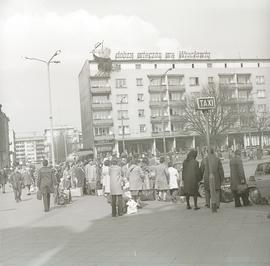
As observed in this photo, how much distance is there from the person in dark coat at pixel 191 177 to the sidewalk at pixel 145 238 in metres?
0.49

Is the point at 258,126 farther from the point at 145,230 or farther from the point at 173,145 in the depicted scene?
the point at 145,230

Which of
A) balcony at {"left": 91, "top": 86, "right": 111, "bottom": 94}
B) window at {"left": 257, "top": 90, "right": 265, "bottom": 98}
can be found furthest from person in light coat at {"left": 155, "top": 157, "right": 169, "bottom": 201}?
balcony at {"left": 91, "top": 86, "right": 111, "bottom": 94}

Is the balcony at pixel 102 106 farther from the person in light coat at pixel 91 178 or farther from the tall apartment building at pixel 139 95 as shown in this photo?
the person in light coat at pixel 91 178

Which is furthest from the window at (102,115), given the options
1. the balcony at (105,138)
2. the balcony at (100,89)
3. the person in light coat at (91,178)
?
the person in light coat at (91,178)

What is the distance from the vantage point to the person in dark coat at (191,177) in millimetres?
13188

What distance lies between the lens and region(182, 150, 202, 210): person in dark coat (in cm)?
1319

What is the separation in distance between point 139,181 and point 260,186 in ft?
13.9

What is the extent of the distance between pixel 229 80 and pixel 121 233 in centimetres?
6458

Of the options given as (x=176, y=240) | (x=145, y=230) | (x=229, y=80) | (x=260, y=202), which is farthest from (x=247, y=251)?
(x=229, y=80)

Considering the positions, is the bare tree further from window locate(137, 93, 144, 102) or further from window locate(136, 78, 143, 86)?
window locate(136, 78, 143, 86)

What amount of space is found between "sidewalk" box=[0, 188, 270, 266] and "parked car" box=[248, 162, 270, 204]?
45 centimetres

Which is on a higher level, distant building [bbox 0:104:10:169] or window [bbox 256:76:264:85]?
window [bbox 256:76:264:85]

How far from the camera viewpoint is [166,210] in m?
13.6

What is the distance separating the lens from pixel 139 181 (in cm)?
1573
